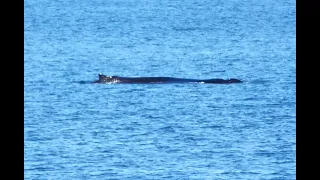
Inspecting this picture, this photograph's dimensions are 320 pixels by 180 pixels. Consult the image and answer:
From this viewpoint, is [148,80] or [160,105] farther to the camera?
[148,80]

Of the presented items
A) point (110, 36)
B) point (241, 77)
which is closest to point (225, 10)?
point (110, 36)

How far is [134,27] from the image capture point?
38312 millimetres

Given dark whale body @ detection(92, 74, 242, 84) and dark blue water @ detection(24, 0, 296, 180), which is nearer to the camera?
dark blue water @ detection(24, 0, 296, 180)

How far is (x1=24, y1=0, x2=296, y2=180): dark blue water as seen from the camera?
35.6 feet

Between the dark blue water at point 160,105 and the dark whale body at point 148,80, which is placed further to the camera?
the dark whale body at point 148,80

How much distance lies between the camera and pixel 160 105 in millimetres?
16766

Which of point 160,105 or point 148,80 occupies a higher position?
point 160,105

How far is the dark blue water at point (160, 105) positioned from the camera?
1085 centimetres
